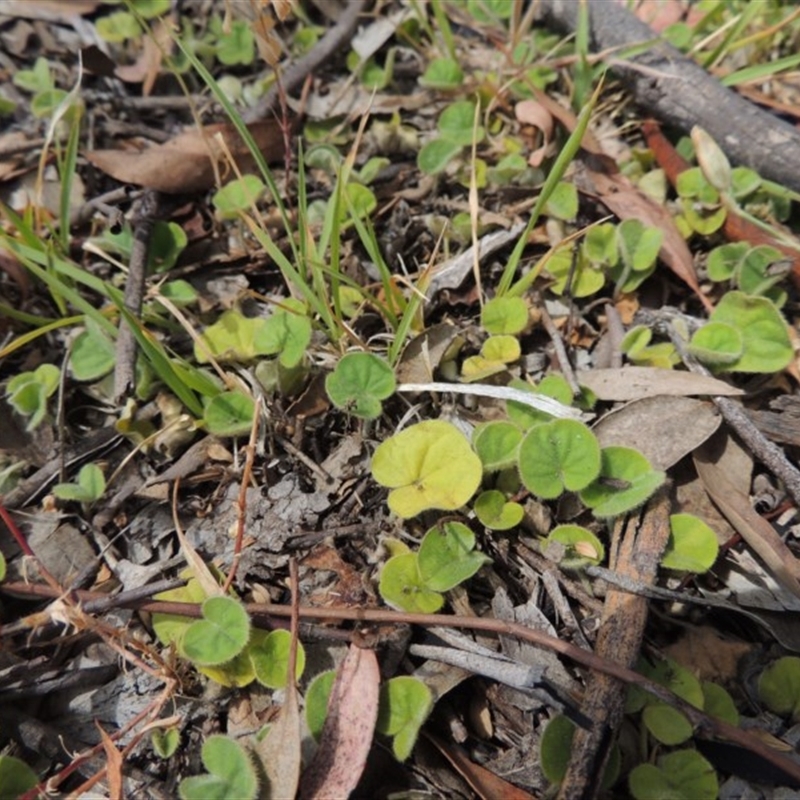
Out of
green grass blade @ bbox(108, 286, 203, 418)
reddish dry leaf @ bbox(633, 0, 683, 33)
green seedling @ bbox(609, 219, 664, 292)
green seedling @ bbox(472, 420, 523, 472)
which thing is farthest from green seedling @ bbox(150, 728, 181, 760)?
reddish dry leaf @ bbox(633, 0, 683, 33)

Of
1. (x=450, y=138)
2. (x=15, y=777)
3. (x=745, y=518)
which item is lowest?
(x=15, y=777)

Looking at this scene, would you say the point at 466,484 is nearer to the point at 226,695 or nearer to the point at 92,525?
the point at 226,695

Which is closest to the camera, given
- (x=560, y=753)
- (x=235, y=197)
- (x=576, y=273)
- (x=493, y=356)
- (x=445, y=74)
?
(x=560, y=753)

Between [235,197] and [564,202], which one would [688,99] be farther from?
[235,197]

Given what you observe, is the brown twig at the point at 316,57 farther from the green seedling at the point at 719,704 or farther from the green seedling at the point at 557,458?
the green seedling at the point at 719,704

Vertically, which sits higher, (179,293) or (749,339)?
(749,339)

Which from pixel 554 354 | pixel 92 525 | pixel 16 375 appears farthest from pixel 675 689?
pixel 16 375

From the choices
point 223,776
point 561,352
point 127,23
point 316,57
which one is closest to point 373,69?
point 316,57
